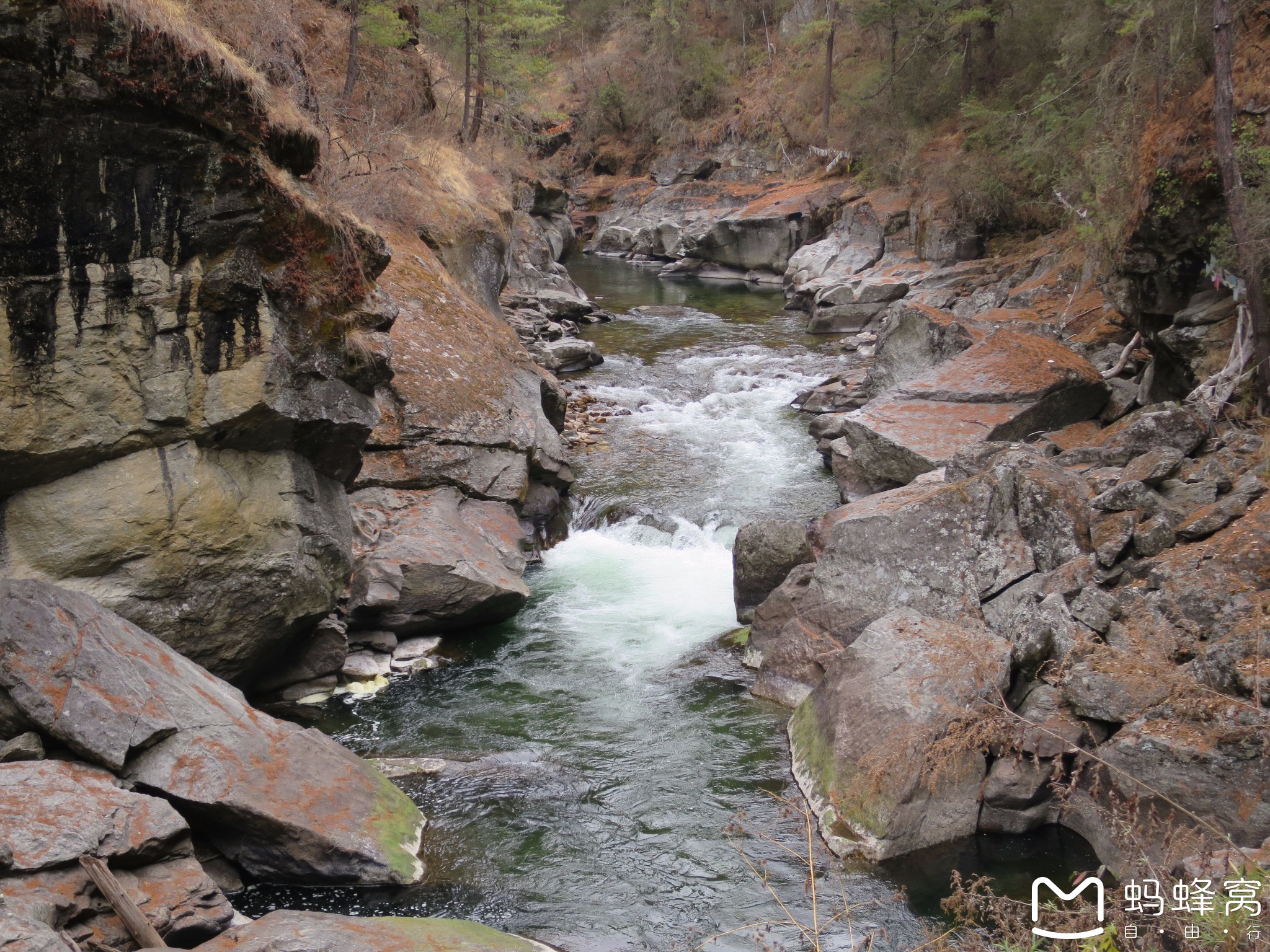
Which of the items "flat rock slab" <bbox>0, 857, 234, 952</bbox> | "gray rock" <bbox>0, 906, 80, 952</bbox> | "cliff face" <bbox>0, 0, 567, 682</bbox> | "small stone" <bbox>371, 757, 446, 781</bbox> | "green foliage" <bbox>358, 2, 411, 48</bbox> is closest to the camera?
"gray rock" <bbox>0, 906, 80, 952</bbox>

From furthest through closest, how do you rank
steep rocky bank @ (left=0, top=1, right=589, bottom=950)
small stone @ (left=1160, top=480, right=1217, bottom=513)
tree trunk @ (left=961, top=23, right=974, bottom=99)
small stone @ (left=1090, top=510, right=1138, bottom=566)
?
tree trunk @ (left=961, top=23, right=974, bottom=99) → small stone @ (left=1160, top=480, right=1217, bottom=513) → small stone @ (left=1090, top=510, right=1138, bottom=566) → steep rocky bank @ (left=0, top=1, right=589, bottom=950)

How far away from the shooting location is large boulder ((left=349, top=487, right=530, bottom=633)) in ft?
33.0

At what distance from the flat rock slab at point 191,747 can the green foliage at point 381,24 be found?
595 inches

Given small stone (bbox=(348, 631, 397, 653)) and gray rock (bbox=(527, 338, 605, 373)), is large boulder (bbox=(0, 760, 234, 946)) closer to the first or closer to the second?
small stone (bbox=(348, 631, 397, 653))

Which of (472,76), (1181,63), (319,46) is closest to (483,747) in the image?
(1181,63)

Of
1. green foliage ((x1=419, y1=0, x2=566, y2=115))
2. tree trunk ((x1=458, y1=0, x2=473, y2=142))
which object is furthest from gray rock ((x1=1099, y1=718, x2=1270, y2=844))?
tree trunk ((x1=458, y1=0, x2=473, y2=142))

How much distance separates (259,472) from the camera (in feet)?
27.3

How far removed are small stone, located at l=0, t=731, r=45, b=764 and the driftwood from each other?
98 centimetres

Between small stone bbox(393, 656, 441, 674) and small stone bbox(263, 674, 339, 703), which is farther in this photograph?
small stone bbox(393, 656, 441, 674)

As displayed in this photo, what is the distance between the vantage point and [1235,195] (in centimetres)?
930

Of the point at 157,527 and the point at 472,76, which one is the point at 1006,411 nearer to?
the point at 157,527

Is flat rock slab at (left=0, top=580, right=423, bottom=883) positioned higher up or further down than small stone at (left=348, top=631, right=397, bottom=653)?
higher up

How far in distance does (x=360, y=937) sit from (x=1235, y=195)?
33.0 ft

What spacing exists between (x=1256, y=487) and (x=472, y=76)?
76.3ft
